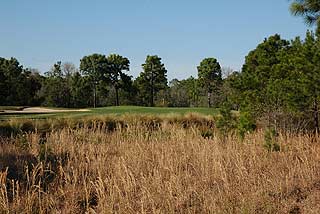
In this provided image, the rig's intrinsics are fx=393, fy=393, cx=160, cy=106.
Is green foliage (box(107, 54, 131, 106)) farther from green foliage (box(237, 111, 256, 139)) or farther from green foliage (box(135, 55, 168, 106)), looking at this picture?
green foliage (box(237, 111, 256, 139))

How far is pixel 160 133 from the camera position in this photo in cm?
976

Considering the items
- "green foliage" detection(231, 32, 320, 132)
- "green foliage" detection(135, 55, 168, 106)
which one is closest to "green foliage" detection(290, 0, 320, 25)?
"green foliage" detection(231, 32, 320, 132)

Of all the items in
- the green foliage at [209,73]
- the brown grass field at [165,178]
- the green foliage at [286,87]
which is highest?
the green foliage at [209,73]

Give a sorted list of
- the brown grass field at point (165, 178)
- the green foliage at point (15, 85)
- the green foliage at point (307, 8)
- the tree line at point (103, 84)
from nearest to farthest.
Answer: the brown grass field at point (165, 178) → the green foliage at point (307, 8) → the green foliage at point (15, 85) → the tree line at point (103, 84)

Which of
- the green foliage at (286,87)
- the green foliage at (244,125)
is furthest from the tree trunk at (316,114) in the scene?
the green foliage at (244,125)

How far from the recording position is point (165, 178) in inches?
222

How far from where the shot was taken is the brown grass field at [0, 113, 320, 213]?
4.41m

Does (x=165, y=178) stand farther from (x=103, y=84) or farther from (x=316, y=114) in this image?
(x=103, y=84)

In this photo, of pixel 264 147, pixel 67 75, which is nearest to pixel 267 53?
pixel 264 147

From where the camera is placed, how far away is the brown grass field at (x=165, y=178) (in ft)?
14.5

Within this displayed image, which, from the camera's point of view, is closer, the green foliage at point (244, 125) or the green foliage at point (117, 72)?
the green foliage at point (244, 125)

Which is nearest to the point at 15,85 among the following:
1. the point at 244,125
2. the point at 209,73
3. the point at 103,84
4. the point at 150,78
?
the point at 103,84

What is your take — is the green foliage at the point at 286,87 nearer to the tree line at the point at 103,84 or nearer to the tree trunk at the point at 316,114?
the tree trunk at the point at 316,114

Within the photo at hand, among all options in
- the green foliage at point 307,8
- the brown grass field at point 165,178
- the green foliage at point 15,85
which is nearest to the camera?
the brown grass field at point 165,178
